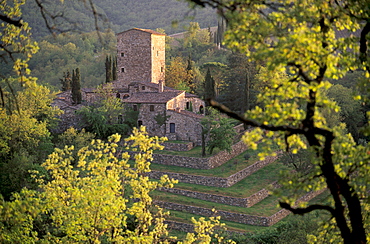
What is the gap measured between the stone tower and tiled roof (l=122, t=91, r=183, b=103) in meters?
4.38

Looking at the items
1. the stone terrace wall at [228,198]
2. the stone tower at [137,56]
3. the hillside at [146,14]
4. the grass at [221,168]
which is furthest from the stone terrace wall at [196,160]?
the hillside at [146,14]

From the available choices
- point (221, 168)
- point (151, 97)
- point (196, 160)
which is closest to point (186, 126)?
point (196, 160)

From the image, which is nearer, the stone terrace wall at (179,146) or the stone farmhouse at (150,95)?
the stone terrace wall at (179,146)

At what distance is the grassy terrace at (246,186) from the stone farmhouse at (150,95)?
6.10 metres

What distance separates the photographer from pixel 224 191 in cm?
3136

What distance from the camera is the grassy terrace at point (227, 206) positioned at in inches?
1161

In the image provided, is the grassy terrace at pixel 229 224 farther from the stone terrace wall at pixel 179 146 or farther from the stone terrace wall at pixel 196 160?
the stone terrace wall at pixel 179 146

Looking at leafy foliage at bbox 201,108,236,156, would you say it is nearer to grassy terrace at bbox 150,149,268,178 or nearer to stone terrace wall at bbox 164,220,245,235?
grassy terrace at bbox 150,149,268,178

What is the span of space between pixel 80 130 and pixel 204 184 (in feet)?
44.2

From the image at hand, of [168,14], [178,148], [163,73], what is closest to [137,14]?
[168,14]

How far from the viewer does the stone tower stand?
44.3 meters

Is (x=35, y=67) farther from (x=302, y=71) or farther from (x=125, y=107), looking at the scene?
(x=302, y=71)

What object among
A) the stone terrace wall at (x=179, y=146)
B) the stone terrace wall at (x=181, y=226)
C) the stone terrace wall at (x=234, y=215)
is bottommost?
the stone terrace wall at (x=181, y=226)

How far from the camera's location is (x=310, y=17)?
674 centimetres
